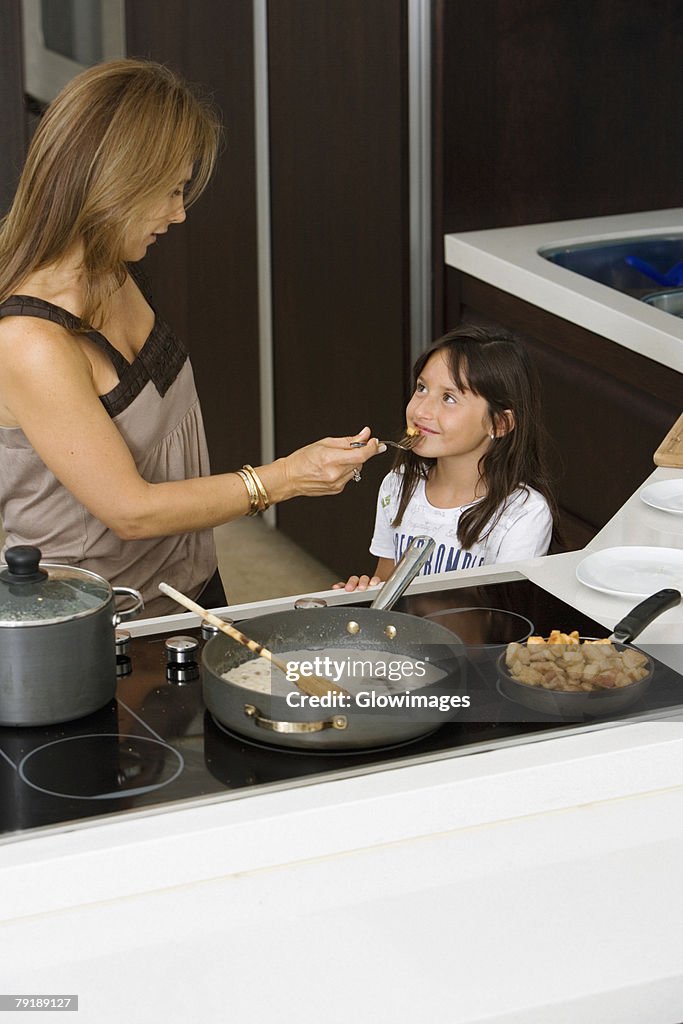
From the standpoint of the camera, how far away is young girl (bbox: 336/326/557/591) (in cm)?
211

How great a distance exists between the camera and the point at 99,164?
5.86ft

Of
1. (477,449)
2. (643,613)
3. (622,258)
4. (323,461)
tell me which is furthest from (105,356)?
(622,258)

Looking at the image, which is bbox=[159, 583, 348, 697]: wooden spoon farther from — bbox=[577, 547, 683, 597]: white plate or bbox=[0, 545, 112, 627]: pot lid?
bbox=[577, 547, 683, 597]: white plate

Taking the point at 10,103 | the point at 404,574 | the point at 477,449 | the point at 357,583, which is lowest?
the point at 357,583

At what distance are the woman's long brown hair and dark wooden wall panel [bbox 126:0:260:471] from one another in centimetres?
189

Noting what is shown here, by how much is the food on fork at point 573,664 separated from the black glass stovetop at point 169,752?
0.08ft

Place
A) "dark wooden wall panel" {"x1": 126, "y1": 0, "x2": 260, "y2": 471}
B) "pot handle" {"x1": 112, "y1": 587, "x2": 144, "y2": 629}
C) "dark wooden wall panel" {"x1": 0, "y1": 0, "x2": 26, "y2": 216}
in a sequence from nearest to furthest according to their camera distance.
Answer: "pot handle" {"x1": 112, "y1": 587, "x2": 144, "y2": 629}, "dark wooden wall panel" {"x1": 0, "y1": 0, "x2": 26, "y2": 216}, "dark wooden wall panel" {"x1": 126, "y1": 0, "x2": 260, "y2": 471}

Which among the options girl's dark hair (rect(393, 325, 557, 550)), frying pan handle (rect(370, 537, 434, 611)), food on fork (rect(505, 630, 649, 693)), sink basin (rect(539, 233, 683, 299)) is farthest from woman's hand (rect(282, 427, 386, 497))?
sink basin (rect(539, 233, 683, 299))

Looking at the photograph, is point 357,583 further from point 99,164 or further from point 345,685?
point 345,685

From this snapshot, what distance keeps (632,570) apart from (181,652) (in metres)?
0.57

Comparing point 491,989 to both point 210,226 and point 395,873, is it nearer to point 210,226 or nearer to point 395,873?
point 395,873

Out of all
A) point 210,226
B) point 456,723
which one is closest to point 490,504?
point 456,723

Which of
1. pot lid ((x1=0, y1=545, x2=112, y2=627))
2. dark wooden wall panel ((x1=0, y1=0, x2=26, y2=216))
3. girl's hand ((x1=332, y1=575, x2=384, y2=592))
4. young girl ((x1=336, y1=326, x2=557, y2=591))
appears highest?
dark wooden wall panel ((x1=0, y1=0, x2=26, y2=216))

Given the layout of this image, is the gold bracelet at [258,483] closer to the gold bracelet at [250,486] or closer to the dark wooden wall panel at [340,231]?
the gold bracelet at [250,486]
